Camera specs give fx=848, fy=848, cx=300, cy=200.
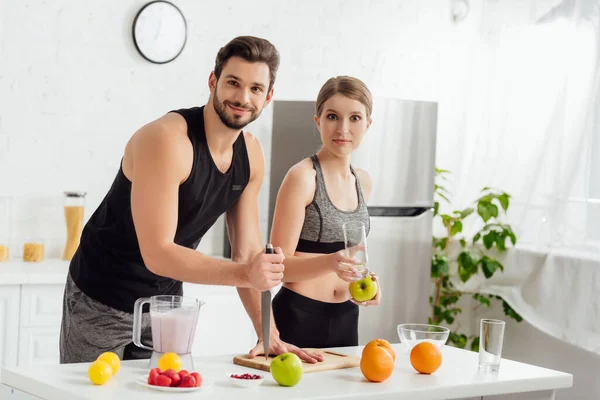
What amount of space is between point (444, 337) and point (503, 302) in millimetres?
2318

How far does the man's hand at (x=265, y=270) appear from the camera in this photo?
1949mm

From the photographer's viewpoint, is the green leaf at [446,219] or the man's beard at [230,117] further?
the green leaf at [446,219]

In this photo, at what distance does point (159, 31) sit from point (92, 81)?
428mm

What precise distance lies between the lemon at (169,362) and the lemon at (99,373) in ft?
0.38

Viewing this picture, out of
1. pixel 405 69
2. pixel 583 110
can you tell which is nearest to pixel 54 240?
pixel 405 69

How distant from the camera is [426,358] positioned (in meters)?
2.10

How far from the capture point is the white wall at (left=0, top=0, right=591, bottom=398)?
156 inches

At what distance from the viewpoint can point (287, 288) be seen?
2.63m

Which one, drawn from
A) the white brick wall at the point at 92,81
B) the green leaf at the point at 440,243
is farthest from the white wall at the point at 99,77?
the green leaf at the point at 440,243

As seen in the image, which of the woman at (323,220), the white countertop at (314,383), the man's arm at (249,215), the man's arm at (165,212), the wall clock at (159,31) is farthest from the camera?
the wall clock at (159,31)

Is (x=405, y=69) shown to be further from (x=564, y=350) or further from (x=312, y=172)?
(x=312, y=172)

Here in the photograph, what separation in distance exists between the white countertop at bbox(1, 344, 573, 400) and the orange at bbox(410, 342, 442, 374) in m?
0.02

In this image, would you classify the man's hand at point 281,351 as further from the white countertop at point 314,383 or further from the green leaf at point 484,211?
the green leaf at point 484,211

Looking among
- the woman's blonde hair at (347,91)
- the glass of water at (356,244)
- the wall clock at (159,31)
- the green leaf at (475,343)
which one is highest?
the wall clock at (159,31)
